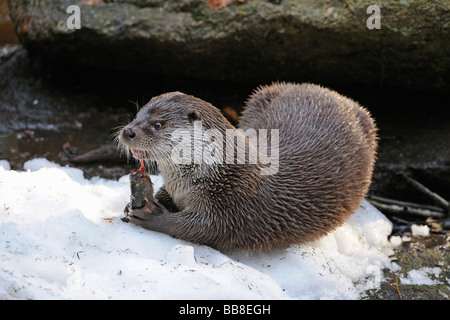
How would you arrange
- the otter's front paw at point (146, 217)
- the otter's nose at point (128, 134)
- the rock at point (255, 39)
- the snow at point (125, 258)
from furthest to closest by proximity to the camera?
the rock at point (255, 39), the otter's front paw at point (146, 217), the otter's nose at point (128, 134), the snow at point (125, 258)

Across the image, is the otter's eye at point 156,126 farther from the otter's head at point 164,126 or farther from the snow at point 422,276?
the snow at point 422,276

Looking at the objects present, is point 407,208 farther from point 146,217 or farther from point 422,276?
point 146,217

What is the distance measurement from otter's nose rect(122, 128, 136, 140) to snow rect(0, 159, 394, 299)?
18.5 inches

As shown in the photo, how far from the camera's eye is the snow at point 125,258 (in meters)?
2.12

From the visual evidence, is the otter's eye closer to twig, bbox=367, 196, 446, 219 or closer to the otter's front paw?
the otter's front paw

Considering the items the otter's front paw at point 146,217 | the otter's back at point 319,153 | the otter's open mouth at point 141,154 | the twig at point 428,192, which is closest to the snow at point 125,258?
the otter's front paw at point 146,217

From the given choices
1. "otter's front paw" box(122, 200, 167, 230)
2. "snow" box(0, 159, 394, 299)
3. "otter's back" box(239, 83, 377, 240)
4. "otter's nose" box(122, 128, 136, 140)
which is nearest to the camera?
"snow" box(0, 159, 394, 299)

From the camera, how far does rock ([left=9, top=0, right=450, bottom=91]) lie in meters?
3.82

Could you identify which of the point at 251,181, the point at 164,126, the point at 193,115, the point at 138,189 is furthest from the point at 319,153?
the point at 138,189

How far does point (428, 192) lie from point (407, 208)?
23cm

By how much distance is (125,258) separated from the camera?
234 centimetres

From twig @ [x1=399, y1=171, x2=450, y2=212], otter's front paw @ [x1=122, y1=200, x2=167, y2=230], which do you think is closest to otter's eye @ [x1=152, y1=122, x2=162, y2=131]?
otter's front paw @ [x1=122, y1=200, x2=167, y2=230]

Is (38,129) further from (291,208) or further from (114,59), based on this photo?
(291,208)
